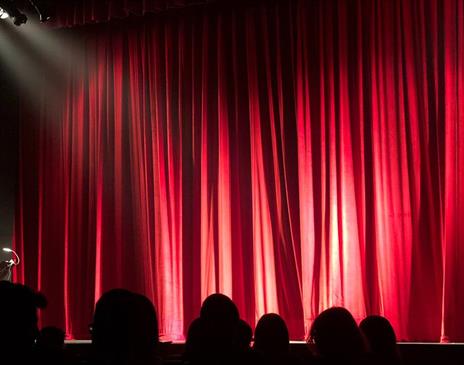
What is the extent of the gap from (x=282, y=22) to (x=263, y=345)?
13.5ft

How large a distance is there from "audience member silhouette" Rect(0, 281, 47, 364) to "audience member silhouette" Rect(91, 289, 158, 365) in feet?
0.73

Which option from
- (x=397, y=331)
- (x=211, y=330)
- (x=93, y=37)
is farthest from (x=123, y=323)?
(x=93, y=37)

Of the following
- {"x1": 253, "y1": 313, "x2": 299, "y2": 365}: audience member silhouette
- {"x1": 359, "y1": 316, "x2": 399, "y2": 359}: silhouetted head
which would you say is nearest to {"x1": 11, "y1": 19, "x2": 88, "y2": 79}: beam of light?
{"x1": 253, "y1": 313, "x2": 299, "y2": 365}: audience member silhouette

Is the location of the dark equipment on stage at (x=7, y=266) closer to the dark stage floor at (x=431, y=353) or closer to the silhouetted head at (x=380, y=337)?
the dark stage floor at (x=431, y=353)

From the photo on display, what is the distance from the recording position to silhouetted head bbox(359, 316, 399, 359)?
282cm

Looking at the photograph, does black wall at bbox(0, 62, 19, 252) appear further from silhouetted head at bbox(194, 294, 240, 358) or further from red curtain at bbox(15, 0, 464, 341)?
silhouetted head at bbox(194, 294, 240, 358)

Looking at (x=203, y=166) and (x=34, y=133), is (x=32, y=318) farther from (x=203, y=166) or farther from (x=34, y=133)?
(x=34, y=133)

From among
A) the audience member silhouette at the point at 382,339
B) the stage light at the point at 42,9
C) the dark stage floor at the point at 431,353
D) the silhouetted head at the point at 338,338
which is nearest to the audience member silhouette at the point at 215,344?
the silhouetted head at the point at 338,338

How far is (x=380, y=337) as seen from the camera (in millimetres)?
2959

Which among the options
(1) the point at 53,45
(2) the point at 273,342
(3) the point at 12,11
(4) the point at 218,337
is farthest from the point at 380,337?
(1) the point at 53,45

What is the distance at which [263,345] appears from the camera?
9.95 feet

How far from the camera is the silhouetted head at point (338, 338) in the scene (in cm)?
227

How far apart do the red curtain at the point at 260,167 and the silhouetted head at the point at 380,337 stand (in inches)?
99.7

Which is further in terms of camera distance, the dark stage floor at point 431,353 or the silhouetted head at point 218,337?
the dark stage floor at point 431,353
